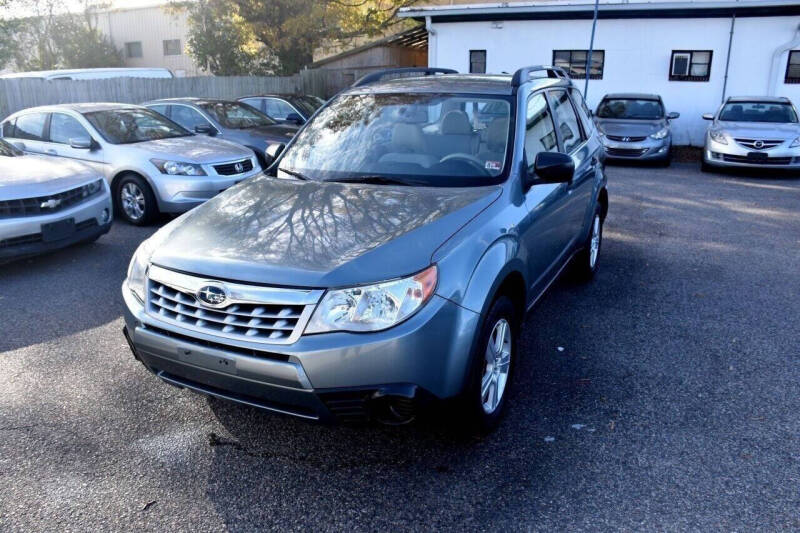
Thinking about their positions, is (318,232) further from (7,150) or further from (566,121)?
(7,150)

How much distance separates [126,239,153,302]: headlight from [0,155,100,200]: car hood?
11.5 ft

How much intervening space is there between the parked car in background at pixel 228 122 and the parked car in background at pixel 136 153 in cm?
174

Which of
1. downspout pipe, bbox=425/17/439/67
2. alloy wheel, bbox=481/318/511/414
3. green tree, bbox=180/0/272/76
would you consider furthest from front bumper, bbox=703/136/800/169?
green tree, bbox=180/0/272/76

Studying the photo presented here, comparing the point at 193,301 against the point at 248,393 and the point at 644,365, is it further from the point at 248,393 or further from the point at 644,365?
the point at 644,365

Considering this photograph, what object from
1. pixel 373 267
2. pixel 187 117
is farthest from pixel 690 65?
pixel 373 267

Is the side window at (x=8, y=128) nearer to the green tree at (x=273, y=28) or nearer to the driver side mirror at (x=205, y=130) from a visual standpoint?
the driver side mirror at (x=205, y=130)

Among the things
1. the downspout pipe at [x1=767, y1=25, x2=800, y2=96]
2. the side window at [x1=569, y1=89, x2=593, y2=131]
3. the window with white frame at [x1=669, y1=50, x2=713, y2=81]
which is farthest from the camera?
the window with white frame at [x1=669, y1=50, x2=713, y2=81]

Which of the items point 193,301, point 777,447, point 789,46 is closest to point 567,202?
point 777,447

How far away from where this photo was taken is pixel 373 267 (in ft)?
9.34

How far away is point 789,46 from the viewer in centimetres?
1683

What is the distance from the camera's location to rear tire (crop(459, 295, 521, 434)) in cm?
305

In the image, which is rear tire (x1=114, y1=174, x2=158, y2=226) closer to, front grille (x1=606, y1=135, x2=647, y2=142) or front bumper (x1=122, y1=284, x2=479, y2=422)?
front bumper (x1=122, y1=284, x2=479, y2=422)

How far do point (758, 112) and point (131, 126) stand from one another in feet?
39.5

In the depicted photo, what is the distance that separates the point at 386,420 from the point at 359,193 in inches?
55.5
